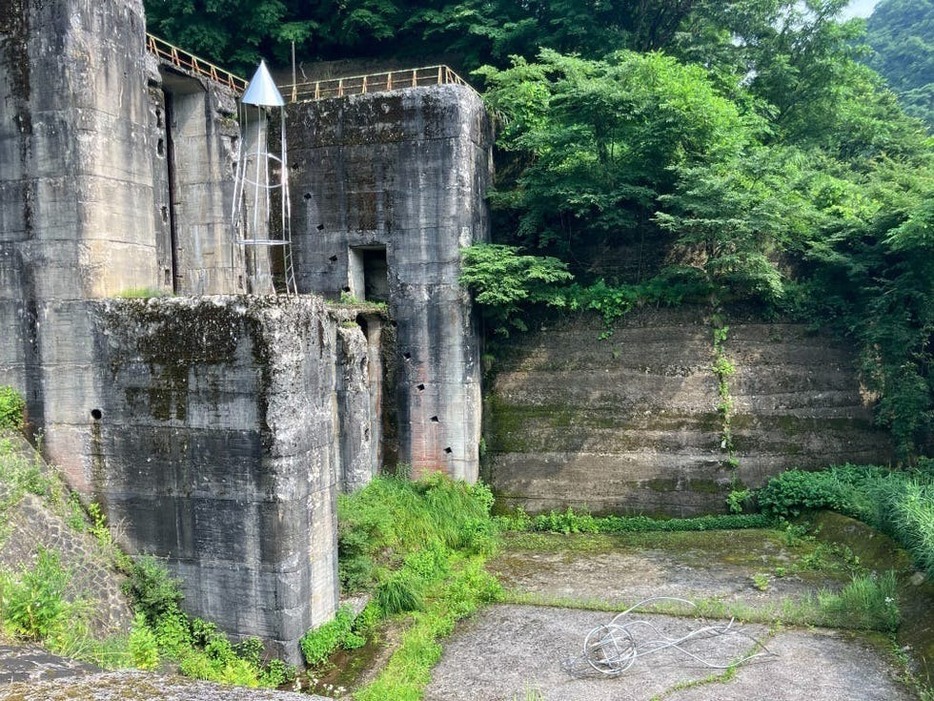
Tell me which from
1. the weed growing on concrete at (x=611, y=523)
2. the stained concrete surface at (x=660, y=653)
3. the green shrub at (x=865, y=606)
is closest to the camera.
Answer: the stained concrete surface at (x=660, y=653)

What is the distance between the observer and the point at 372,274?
15.1m

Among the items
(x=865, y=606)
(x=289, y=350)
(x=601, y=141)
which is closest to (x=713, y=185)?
(x=601, y=141)

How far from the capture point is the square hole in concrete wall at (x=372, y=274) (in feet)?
48.8

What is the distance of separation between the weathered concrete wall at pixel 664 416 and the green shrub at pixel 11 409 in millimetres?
8229

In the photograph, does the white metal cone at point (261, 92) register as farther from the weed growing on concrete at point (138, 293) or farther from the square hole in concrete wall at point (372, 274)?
the weed growing on concrete at point (138, 293)

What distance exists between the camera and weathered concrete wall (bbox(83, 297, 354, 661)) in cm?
880

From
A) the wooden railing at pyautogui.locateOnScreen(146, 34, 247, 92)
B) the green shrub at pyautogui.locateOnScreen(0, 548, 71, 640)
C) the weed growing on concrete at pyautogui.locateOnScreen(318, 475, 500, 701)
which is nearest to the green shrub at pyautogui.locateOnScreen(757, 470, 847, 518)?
the weed growing on concrete at pyautogui.locateOnScreen(318, 475, 500, 701)

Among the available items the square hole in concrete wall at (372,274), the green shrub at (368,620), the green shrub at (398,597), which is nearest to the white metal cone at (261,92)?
the square hole in concrete wall at (372,274)

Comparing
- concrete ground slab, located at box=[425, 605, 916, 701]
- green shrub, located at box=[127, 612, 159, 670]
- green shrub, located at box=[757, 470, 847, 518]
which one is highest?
green shrub, located at box=[757, 470, 847, 518]

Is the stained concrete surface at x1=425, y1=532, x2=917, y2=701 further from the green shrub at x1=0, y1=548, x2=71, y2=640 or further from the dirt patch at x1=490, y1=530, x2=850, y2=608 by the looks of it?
the green shrub at x1=0, y1=548, x2=71, y2=640

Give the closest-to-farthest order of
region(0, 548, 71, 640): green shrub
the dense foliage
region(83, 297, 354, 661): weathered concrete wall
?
region(0, 548, 71, 640): green shrub
region(83, 297, 354, 661): weathered concrete wall
the dense foliage

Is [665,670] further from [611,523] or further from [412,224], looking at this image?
[412,224]

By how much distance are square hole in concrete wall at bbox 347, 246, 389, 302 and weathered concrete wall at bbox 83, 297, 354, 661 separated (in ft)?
18.0

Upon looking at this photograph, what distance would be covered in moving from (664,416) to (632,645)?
5840mm
